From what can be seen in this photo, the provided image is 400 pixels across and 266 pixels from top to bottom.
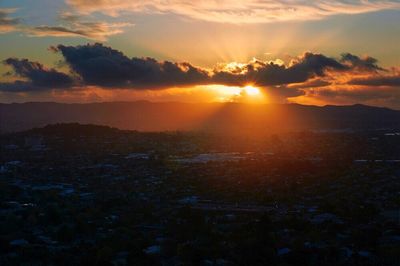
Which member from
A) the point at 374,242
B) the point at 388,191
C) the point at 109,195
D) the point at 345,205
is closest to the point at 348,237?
the point at 374,242

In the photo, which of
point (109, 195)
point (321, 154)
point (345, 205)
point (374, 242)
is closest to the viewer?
point (374, 242)

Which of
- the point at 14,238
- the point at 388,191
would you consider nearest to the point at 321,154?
the point at 388,191

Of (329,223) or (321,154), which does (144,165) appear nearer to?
(321,154)

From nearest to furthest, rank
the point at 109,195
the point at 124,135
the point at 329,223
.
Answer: the point at 329,223 < the point at 109,195 < the point at 124,135

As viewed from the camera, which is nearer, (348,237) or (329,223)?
(348,237)

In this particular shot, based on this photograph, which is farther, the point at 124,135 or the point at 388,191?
the point at 124,135

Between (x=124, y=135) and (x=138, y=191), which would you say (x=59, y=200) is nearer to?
(x=138, y=191)
